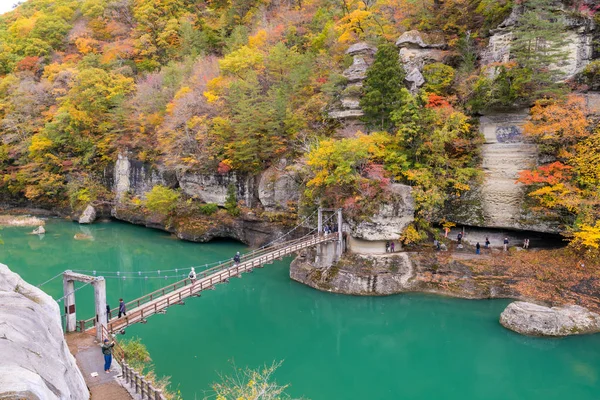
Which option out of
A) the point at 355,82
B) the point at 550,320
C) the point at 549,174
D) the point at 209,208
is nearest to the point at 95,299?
the point at 550,320

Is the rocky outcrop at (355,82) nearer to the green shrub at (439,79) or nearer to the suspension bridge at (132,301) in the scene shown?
the green shrub at (439,79)

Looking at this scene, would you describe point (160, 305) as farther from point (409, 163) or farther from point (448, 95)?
point (448, 95)

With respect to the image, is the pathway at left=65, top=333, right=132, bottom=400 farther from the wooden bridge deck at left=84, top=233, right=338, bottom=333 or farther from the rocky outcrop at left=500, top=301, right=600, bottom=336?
the rocky outcrop at left=500, top=301, right=600, bottom=336

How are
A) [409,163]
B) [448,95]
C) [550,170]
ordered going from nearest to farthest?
1. [550,170]
2. [409,163]
3. [448,95]

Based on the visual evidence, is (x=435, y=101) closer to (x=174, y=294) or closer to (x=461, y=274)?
(x=461, y=274)

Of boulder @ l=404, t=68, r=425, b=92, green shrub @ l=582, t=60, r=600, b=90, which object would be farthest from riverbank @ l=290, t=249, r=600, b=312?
boulder @ l=404, t=68, r=425, b=92

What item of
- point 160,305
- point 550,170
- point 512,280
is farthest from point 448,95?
point 160,305

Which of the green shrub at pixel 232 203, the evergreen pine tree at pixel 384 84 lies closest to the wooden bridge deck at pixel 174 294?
the evergreen pine tree at pixel 384 84
